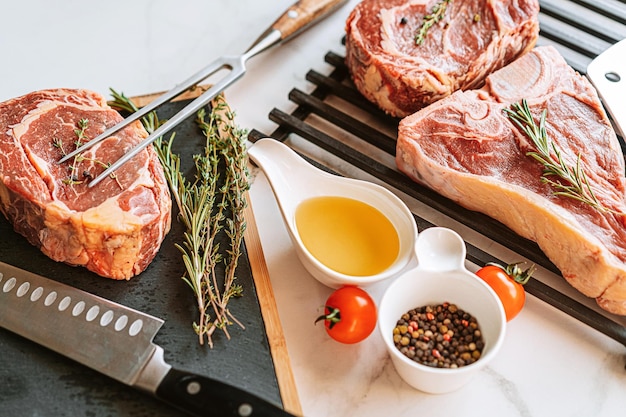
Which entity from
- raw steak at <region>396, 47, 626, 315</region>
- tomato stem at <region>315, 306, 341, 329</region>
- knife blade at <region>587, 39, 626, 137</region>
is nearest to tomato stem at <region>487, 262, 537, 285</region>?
raw steak at <region>396, 47, 626, 315</region>

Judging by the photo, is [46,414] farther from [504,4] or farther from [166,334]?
[504,4]

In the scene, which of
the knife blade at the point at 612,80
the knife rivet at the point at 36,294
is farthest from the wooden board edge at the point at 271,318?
the knife blade at the point at 612,80

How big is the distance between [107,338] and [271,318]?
60 centimetres

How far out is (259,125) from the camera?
3.43 metres

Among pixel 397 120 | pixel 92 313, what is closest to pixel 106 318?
pixel 92 313

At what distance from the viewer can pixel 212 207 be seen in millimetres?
2982

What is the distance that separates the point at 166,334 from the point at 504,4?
2.17m

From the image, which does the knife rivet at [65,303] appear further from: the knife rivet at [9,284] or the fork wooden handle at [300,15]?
the fork wooden handle at [300,15]

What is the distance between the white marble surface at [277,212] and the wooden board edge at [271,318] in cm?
7

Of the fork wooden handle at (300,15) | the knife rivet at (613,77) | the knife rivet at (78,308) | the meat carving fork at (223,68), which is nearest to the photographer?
the knife rivet at (78,308)

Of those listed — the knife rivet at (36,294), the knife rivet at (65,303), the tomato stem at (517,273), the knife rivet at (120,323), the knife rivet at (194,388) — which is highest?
the knife rivet at (36,294)

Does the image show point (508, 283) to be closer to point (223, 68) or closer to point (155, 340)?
point (155, 340)

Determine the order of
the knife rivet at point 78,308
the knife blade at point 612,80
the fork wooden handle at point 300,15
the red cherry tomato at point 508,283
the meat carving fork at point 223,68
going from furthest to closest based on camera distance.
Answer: the fork wooden handle at point 300,15
the knife blade at point 612,80
the meat carving fork at point 223,68
the red cherry tomato at point 508,283
the knife rivet at point 78,308

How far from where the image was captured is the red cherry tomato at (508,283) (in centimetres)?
266
